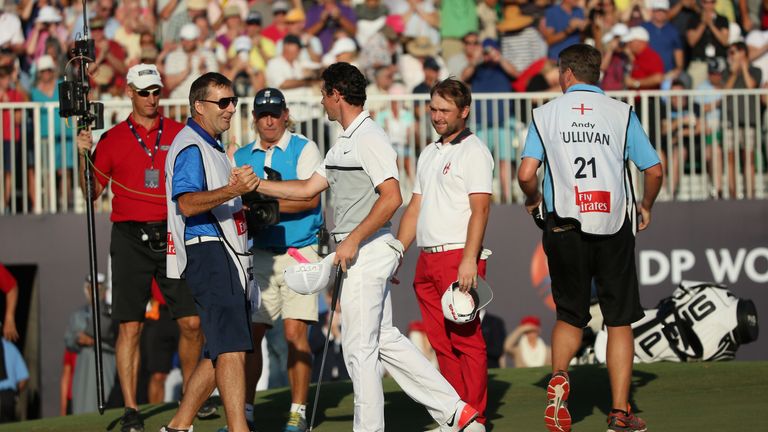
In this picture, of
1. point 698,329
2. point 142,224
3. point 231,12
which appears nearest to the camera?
point 142,224

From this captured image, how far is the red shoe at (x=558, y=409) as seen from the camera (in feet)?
24.3

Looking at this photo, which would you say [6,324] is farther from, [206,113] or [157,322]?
[206,113]

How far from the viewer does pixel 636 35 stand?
52.9ft

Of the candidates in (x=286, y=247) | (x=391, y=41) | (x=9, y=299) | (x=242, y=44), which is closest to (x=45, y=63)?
(x=242, y=44)

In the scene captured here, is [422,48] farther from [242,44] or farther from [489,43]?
[242,44]

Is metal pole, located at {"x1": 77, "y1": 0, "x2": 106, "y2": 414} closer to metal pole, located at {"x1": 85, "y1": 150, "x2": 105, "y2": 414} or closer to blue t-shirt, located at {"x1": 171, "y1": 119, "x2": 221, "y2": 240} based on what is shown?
metal pole, located at {"x1": 85, "y1": 150, "x2": 105, "y2": 414}

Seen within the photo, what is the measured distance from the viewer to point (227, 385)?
7402mm

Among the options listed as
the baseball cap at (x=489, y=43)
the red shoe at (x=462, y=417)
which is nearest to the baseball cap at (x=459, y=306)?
the red shoe at (x=462, y=417)

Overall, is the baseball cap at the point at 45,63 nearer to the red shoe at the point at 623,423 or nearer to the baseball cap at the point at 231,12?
the baseball cap at the point at 231,12

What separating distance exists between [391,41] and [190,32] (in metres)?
2.34

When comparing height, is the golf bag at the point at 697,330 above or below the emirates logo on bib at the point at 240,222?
below

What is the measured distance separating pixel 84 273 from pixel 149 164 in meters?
5.91

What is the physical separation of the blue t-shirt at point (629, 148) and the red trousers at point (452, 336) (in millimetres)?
731

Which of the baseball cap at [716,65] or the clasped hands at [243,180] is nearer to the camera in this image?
the clasped hands at [243,180]
